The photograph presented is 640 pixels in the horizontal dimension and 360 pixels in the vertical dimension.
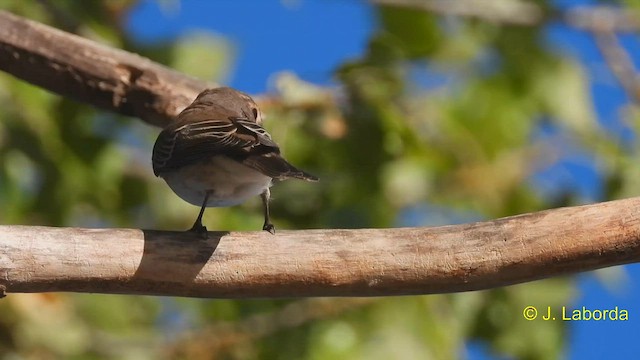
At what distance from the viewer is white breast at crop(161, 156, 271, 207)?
13.2 ft

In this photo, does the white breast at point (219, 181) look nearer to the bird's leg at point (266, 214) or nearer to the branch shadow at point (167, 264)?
the bird's leg at point (266, 214)

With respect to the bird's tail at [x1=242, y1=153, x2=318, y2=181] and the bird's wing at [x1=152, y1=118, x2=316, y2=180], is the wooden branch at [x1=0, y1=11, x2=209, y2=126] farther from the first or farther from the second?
the bird's tail at [x1=242, y1=153, x2=318, y2=181]

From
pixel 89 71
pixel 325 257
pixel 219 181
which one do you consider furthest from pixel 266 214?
pixel 89 71

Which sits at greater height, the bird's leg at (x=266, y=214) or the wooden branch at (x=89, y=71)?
the wooden branch at (x=89, y=71)

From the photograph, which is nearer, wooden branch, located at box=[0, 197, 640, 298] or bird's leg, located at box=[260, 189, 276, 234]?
wooden branch, located at box=[0, 197, 640, 298]

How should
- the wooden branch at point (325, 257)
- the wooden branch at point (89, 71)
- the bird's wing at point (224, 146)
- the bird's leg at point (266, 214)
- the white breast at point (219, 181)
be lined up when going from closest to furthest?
the wooden branch at point (325, 257) → the bird's wing at point (224, 146) → the white breast at point (219, 181) → the bird's leg at point (266, 214) → the wooden branch at point (89, 71)

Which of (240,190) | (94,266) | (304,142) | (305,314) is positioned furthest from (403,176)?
(94,266)

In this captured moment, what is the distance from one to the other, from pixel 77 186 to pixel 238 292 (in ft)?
6.05

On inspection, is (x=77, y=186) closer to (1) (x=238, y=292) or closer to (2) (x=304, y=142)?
(2) (x=304, y=142)

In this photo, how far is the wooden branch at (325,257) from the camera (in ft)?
11.9

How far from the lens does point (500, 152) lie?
559 cm

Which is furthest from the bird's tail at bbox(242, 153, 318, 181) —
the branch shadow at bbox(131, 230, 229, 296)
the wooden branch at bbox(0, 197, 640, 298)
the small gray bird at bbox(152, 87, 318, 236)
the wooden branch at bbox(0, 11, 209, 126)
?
the wooden branch at bbox(0, 11, 209, 126)

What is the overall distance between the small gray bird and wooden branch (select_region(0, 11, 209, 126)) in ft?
1.52

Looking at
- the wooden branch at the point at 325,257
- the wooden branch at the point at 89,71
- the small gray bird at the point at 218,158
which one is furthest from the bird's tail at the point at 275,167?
the wooden branch at the point at 89,71
